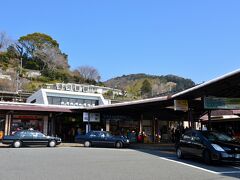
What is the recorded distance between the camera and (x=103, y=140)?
88.5ft

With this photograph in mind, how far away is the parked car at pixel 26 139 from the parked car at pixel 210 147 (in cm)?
1232

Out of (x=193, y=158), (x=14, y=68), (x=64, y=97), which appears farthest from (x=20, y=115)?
(x=14, y=68)

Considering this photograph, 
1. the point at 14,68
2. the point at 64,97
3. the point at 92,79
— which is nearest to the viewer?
the point at 64,97

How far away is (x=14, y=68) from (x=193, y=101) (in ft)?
214

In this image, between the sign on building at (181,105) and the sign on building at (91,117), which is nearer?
the sign on building at (181,105)

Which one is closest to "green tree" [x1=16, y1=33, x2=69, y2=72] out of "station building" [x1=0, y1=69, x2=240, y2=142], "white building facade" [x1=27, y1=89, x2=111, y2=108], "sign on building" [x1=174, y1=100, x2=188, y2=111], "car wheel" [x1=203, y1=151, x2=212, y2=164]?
"white building facade" [x1=27, y1=89, x2=111, y2=108]

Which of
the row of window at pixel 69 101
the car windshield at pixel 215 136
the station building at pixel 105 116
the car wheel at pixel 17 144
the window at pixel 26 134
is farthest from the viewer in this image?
the row of window at pixel 69 101

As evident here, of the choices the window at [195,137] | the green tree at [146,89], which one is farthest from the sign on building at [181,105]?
the green tree at [146,89]

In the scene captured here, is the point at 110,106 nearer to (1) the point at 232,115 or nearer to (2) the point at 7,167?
(1) the point at 232,115

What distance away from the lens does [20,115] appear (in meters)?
31.9

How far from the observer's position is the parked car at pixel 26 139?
25.2 m

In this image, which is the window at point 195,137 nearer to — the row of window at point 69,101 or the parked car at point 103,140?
the parked car at point 103,140

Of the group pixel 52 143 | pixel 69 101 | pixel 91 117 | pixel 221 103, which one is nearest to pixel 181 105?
pixel 221 103

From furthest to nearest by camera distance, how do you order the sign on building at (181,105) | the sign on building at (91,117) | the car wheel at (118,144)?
the sign on building at (91,117) < the car wheel at (118,144) < the sign on building at (181,105)
